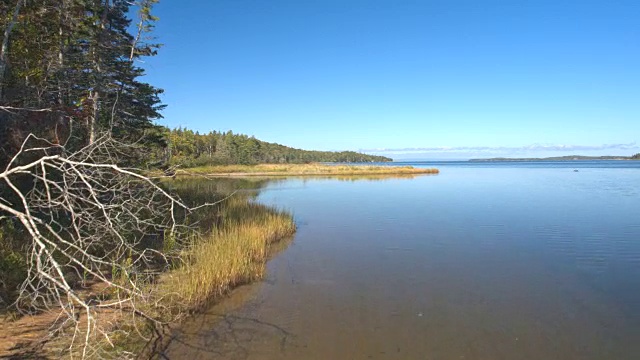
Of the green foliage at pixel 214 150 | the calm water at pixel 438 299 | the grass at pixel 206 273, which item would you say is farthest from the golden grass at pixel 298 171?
the grass at pixel 206 273

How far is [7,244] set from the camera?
22.7ft

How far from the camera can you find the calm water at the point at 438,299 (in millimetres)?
5629

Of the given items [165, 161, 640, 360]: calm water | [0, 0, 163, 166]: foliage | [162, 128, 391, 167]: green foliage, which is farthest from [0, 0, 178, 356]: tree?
[162, 128, 391, 167]: green foliage

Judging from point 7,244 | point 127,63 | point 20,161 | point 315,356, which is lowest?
point 315,356

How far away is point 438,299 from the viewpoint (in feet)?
24.6

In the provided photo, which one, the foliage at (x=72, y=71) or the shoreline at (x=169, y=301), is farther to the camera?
the foliage at (x=72, y=71)

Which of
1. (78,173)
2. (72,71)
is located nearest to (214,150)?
(72,71)

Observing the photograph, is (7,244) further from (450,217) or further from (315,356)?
(450,217)

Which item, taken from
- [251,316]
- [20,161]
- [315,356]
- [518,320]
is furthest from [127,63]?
[518,320]

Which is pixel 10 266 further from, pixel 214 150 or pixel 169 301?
pixel 214 150

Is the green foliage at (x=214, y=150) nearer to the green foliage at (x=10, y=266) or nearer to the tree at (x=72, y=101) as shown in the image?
the tree at (x=72, y=101)

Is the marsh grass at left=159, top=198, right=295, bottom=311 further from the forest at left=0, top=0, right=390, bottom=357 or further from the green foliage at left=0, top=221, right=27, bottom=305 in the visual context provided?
the green foliage at left=0, top=221, right=27, bottom=305

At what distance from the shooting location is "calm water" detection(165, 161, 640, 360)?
563cm

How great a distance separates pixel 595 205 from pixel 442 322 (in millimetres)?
18565
